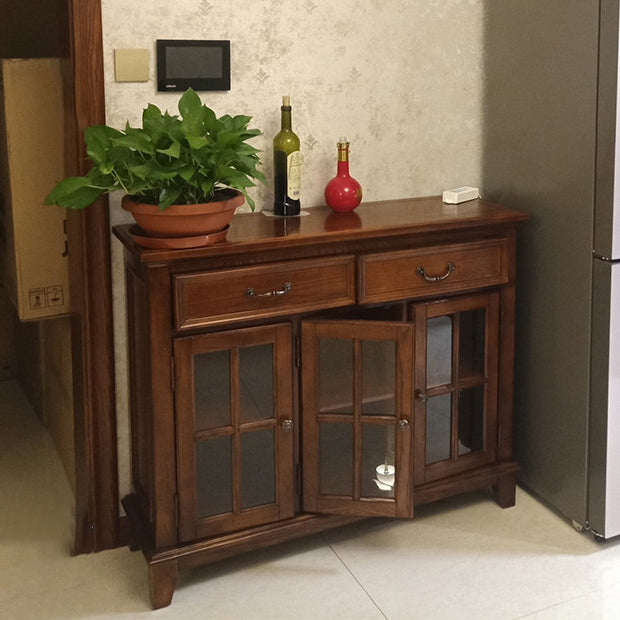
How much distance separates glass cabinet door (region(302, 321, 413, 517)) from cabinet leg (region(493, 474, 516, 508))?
0.43 metres

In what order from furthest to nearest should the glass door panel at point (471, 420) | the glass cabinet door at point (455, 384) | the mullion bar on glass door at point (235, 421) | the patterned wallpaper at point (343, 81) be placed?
the glass door panel at point (471, 420) < the glass cabinet door at point (455, 384) < the patterned wallpaper at point (343, 81) < the mullion bar on glass door at point (235, 421)

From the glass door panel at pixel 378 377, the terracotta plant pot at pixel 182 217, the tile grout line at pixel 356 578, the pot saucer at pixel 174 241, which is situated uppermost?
the terracotta plant pot at pixel 182 217

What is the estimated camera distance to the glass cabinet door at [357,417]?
245 cm

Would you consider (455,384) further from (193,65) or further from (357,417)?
(193,65)

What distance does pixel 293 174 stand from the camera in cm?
256

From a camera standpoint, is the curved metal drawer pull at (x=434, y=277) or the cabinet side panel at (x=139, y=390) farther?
the curved metal drawer pull at (x=434, y=277)

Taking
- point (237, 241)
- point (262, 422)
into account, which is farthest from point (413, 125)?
point (262, 422)

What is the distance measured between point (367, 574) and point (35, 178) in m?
1.45

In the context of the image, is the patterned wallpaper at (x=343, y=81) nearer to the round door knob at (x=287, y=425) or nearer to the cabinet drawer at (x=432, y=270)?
the cabinet drawer at (x=432, y=270)

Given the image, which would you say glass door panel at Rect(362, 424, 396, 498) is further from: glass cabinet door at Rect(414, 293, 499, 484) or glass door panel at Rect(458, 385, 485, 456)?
glass door panel at Rect(458, 385, 485, 456)

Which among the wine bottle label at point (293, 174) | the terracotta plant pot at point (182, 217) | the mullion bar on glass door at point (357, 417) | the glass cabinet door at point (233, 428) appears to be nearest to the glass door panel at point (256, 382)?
the glass cabinet door at point (233, 428)

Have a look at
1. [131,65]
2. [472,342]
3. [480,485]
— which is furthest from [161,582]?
[131,65]

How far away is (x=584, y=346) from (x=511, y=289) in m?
0.27

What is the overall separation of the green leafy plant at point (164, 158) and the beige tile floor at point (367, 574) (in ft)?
3.43
